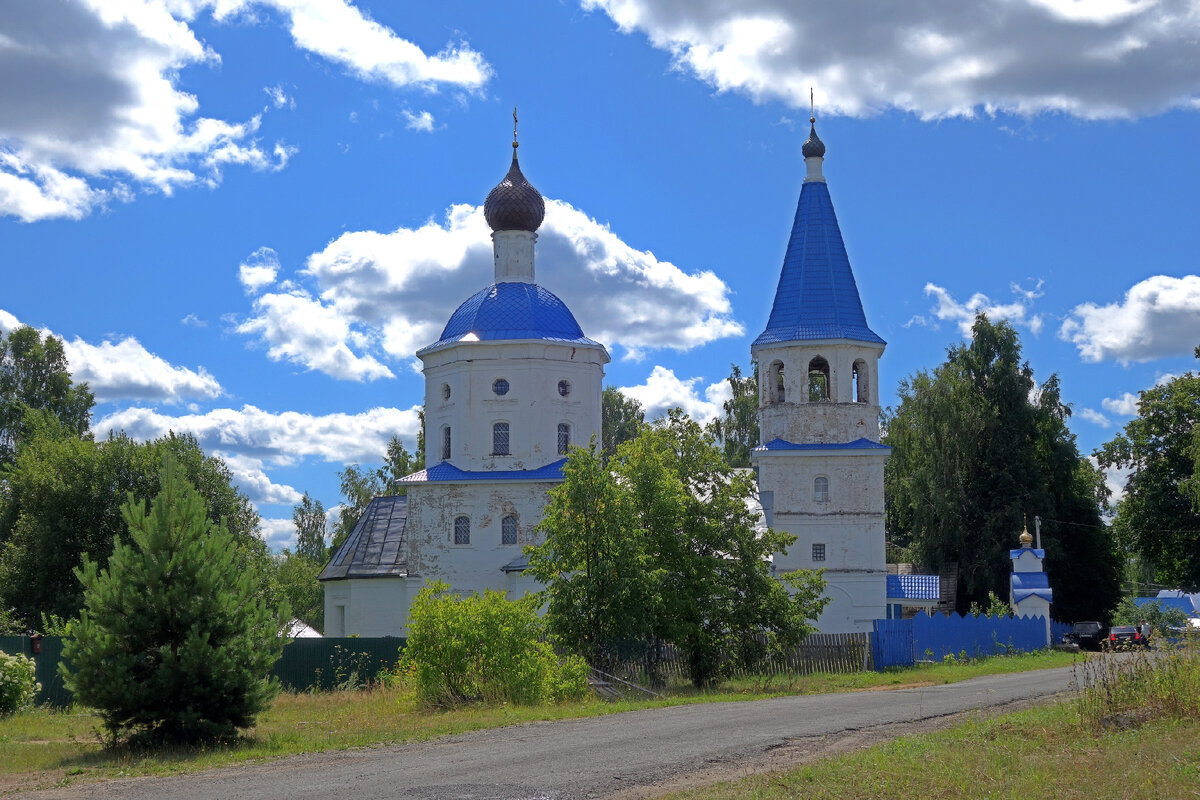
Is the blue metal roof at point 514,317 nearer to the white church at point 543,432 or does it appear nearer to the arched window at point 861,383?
the white church at point 543,432

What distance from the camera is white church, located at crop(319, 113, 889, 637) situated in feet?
112

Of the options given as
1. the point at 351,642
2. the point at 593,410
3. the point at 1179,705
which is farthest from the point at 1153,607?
the point at 1179,705

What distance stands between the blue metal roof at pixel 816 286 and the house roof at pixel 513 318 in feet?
19.2

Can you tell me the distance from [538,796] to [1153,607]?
3333 cm

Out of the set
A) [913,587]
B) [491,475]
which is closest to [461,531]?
[491,475]

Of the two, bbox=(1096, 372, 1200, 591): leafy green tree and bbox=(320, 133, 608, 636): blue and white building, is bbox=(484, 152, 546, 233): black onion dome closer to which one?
bbox=(320, 133, 608, 636): blue and white building

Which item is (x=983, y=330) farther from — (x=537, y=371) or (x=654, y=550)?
(x=654, y=550)

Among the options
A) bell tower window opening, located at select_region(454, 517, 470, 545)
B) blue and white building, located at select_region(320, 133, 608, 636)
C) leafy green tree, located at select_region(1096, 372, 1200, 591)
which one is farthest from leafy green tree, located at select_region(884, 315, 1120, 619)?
bell tower window opening, located at select_region(454, 517, 470, 545)

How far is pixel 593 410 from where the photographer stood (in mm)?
35531

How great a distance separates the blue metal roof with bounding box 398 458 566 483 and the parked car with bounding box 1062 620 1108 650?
16.9 m

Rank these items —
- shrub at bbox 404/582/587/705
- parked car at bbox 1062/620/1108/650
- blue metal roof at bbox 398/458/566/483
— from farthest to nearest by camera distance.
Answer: parked car at bbox 1062/620/1108/650
blue metal roof at bbox 398/458/566/483
shrub at bbox 404/582/587/705

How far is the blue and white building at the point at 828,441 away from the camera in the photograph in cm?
3534

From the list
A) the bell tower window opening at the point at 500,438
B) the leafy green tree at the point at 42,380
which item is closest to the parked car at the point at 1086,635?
the bell tower window opening at the point at 500,438

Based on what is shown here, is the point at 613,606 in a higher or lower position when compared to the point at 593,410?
lower
